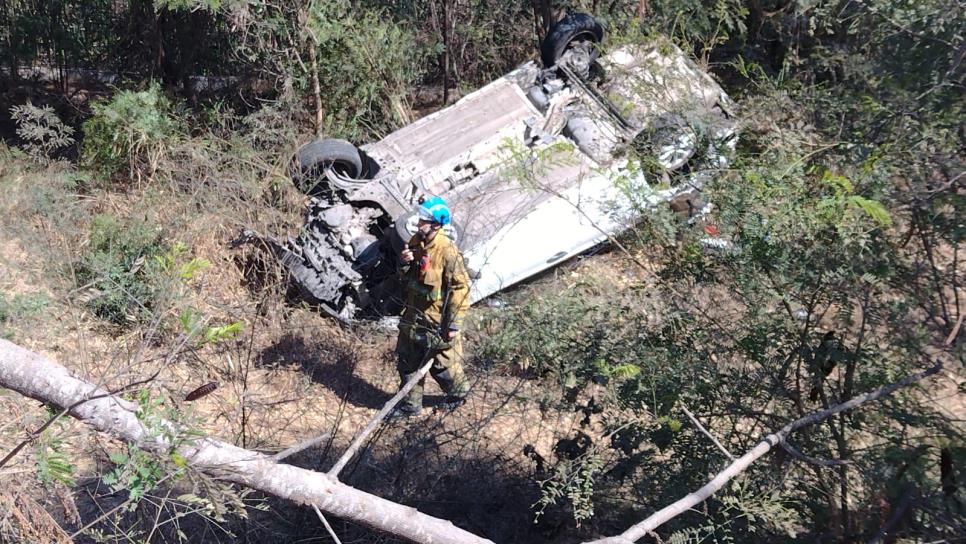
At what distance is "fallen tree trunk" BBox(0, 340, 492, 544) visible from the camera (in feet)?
8.83

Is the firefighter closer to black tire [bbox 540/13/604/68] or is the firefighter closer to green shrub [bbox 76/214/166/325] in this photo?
green shrub [bbox 76/214/166/325]

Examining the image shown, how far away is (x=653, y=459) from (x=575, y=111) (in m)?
3.88

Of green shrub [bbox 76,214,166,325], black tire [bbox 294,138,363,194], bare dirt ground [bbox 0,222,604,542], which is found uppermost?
black tire [bbox 294,138,363,194]

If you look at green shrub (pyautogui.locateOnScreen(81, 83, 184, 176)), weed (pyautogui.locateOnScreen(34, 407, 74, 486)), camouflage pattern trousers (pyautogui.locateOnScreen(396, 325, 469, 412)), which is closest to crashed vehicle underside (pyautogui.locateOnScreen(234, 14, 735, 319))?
camouflage pattern trousers (pyautogui.locateOnScreen(396, 325, 469, 412))

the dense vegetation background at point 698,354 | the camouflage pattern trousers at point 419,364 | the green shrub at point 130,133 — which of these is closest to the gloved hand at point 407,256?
the camouflage pattern trousers at point 419,364

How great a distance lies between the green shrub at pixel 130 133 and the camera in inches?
337

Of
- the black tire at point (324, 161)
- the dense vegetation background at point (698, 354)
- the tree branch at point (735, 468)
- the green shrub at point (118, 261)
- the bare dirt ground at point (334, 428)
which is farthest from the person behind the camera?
the black tire at point (324, 161)

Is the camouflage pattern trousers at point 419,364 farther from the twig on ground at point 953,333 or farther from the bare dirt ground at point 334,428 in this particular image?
the twig on ground at point 953,333

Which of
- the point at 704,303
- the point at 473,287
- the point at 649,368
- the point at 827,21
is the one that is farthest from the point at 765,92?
the point at 473,287

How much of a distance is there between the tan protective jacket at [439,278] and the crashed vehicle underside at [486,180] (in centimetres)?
24

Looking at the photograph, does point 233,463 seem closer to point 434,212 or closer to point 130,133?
point 434,212

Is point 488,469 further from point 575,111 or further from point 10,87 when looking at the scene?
point 10,87

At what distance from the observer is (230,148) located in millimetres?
8719

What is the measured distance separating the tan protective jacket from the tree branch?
2715mm
